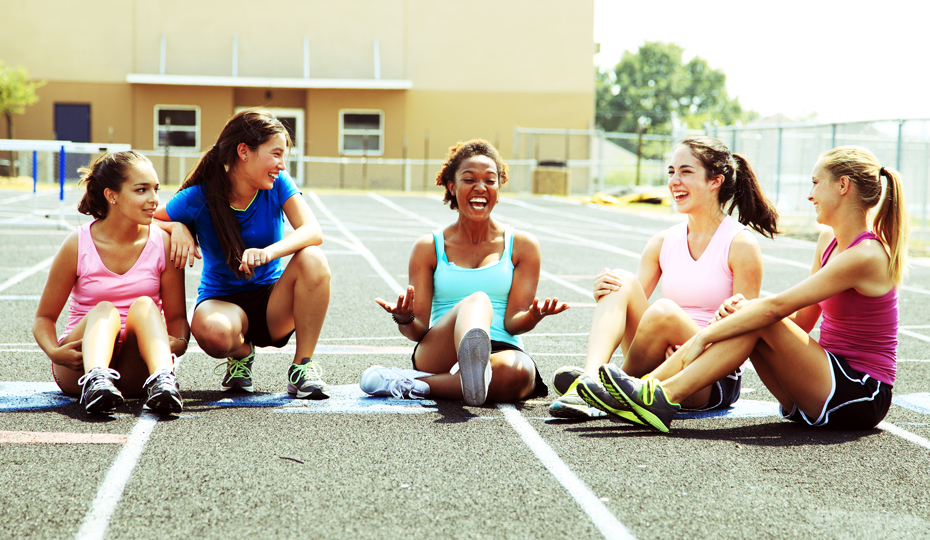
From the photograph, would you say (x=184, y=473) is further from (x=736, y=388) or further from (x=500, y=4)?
(x=500, y=4)

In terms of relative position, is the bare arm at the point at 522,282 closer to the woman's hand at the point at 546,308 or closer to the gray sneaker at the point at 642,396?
the woman's hand at the point at 546,308

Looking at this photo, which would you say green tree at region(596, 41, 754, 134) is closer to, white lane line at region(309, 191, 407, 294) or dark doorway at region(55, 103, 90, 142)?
dark doorway at region(55, 103, 90, 142)

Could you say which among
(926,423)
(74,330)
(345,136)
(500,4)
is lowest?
(926,423)

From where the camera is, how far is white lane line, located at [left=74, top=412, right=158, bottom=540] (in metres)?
2.72

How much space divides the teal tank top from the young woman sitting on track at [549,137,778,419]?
0.44 metres

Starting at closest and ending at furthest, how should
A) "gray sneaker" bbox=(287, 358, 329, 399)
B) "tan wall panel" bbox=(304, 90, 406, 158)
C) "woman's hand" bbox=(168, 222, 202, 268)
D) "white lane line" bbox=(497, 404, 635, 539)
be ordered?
"white lane line" bbox=(497, 404, 635, 539)
"woman's hand" bbox=(168, 222, 202, 268)
"gray sneaker" bbox=(287, 358, 329, 399)
"tan wall panel" bbox=(304, 90, 406, 158)

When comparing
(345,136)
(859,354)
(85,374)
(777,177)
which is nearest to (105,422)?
(85,374)

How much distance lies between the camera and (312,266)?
173 inches

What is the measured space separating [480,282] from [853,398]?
67.5 inches

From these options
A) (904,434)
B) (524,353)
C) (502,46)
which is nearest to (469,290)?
(524,353)

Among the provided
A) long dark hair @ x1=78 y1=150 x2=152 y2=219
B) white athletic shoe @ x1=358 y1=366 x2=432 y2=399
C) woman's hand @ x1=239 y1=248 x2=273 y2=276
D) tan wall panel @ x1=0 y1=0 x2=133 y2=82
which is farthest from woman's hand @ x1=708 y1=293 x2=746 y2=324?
tan wall panel @ x1=0 y1=0 x2=133 y2=82

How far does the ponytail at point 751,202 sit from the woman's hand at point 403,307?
1.54 meters

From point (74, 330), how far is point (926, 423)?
385 cm

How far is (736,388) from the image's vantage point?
4371mm
